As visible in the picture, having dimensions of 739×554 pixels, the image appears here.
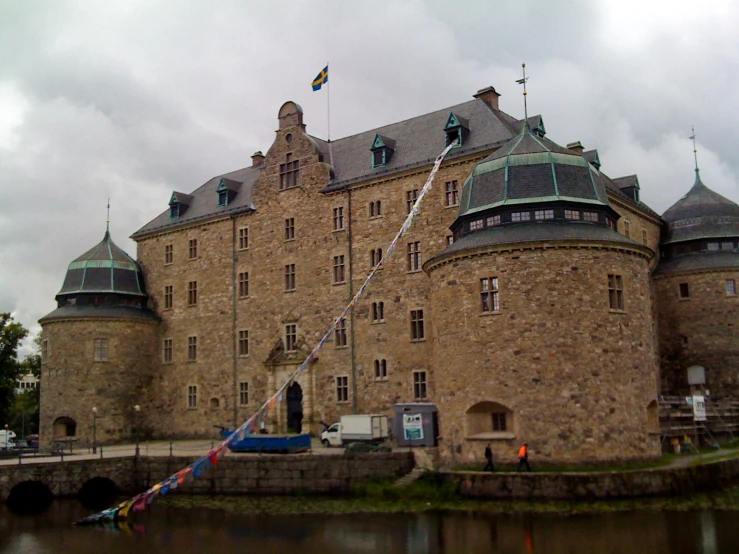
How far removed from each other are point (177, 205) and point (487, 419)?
1028 inches

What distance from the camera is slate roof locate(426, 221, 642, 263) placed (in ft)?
85.7

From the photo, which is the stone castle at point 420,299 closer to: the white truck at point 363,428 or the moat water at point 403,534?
the white truck at point 363,428

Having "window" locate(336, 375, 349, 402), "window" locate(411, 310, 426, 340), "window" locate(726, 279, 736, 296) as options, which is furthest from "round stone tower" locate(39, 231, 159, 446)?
"window" locate(726, 279, 736, 296)

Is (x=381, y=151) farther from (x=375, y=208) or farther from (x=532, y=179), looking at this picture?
(x=532, y=179)

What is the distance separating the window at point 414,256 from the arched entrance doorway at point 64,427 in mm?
20211

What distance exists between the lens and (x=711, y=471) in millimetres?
24922

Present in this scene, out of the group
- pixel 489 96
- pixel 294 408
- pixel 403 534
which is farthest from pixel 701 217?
pixel 403 534

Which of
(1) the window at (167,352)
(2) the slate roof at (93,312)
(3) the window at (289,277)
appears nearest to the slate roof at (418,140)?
(3) the window at (289,277)

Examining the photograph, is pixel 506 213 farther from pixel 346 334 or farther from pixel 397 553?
pixel 397 553

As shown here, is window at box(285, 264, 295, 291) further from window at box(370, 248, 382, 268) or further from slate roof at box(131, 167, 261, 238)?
window at box(370, 248, 382, 268)

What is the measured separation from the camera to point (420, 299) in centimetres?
3388

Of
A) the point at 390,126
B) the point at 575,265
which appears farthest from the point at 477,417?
the point at 390,126

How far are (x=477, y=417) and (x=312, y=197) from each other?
16.4 m

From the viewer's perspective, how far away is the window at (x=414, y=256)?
34375 mm
